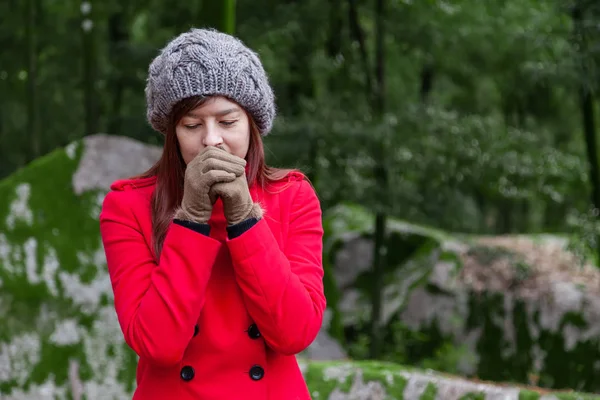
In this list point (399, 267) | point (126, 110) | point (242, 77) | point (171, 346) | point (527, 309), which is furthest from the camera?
point (126, 110)

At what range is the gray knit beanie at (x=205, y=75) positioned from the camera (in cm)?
185

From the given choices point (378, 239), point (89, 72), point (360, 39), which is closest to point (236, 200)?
point (378, 239)

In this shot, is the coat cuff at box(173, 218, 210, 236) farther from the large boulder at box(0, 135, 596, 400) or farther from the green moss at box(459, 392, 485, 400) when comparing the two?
the large boulder at box(0, 135, 596, 400)

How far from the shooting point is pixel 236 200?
1781 millimetres

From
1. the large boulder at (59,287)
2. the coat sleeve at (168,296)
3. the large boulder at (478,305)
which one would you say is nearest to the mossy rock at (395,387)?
the large boulder at (59,287)

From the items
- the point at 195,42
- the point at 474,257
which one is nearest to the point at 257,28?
the point at 474,257

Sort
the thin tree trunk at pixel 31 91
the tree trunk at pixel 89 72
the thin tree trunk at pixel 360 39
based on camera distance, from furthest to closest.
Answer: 1. the tree trunk at pixel 89 72
2. the thin tree trunk at pixel 31 91
3. the thin tree trunk at pixel 360 39

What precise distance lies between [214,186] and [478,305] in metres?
7.07

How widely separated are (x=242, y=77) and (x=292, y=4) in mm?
6174

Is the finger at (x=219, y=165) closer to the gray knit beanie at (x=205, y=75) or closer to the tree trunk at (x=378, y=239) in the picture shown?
the gray knit beanie at (x=205, y=75)

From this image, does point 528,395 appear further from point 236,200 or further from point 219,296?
point 236,200

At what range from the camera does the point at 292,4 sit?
25.7ft

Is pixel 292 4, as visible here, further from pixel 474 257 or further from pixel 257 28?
pixel 474 257

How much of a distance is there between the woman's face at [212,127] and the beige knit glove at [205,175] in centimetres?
9
